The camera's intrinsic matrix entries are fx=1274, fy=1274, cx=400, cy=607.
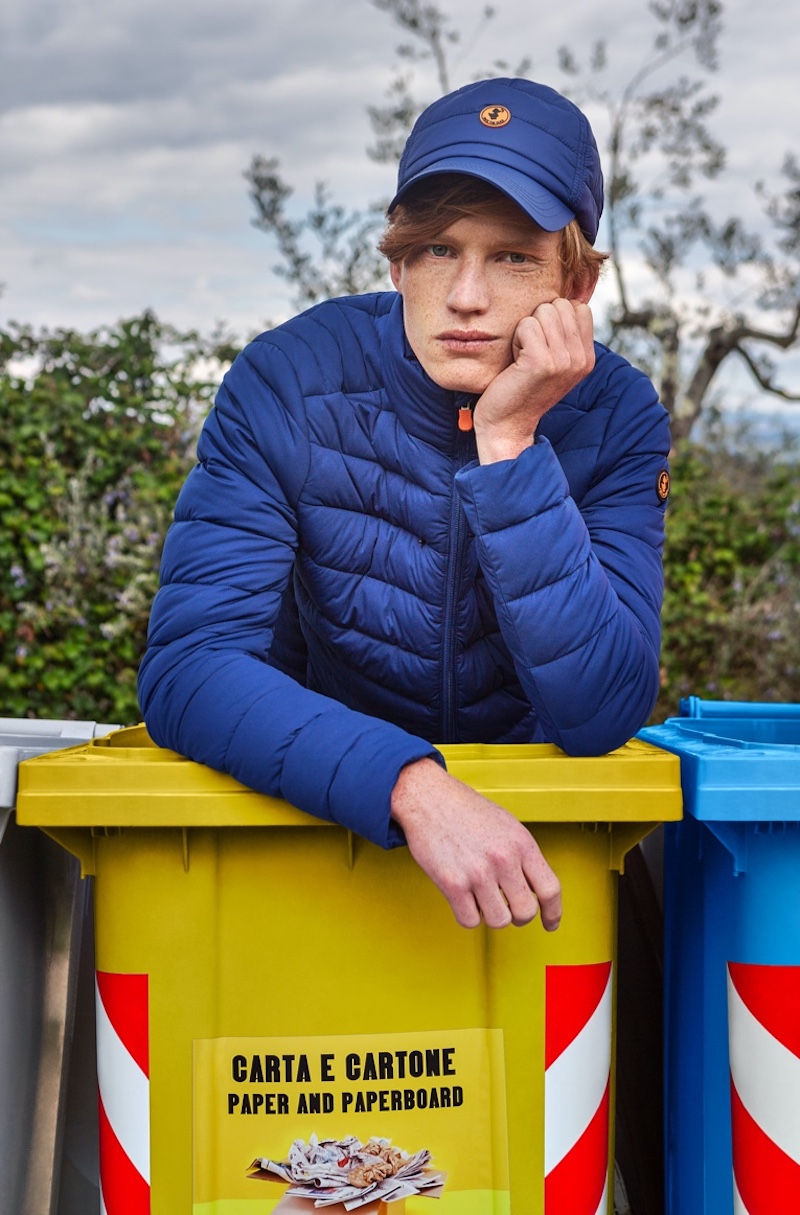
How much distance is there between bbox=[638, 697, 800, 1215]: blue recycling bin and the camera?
161 cm

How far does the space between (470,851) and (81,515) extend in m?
3.45

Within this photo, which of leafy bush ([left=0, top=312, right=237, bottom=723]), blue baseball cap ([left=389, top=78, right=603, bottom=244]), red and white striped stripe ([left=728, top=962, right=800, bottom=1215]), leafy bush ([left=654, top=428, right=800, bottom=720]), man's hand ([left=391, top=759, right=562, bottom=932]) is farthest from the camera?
leafy bush ([left=654, top=428, right=800, bottom=720])

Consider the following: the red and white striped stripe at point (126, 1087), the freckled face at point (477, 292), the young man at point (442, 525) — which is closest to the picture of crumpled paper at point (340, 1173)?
the red and white striped stripe at point (126, 1087)

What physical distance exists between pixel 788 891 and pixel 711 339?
626 centimetres

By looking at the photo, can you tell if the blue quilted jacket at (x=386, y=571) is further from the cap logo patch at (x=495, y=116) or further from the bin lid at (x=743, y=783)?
the cap logo patch at (x=495, y=116)

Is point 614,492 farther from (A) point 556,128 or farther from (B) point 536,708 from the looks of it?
(A) point 556,128

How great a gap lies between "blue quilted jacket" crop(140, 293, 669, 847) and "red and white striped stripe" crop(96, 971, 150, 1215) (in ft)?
1.09

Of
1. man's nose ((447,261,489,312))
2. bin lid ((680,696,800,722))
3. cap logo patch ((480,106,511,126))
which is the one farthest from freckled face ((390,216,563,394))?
bin lid ((680,696,800,722))

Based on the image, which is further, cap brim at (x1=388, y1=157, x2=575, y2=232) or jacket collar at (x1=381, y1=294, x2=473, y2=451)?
jacket collar at (x1=381, y1=294, x2=473, y2=451)

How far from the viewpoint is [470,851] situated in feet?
4.99

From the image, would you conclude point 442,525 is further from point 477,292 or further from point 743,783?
point 743,783

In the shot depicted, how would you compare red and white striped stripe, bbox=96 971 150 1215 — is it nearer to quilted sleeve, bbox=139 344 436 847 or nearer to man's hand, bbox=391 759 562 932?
quilted sleeve, bbox=139 344 436 847

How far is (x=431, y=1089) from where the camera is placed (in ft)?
5.44

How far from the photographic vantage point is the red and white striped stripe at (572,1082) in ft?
5.50
